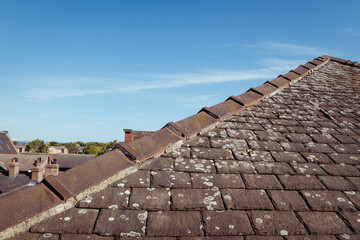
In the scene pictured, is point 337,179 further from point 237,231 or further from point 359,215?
point 237,231

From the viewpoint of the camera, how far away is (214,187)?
8.38 feet

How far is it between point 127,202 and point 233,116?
2530 mm

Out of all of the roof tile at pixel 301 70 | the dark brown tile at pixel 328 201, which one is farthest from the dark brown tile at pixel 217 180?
the roof tile at pixel 301 70

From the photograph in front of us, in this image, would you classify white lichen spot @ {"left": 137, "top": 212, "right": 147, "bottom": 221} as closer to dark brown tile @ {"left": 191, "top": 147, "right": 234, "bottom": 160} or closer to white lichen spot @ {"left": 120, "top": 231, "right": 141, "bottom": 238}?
white lichen spot @ {"left": 120, "top": 231, "right": 141, "bottom": 238}

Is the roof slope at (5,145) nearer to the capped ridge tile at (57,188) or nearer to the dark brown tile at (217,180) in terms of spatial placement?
the capped ridge tile at (57,188)

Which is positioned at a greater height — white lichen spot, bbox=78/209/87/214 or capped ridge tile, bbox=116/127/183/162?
capped ridge tile, bbox=116/127/183/162

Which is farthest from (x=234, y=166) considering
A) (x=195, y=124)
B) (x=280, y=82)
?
(x=280, y=82)

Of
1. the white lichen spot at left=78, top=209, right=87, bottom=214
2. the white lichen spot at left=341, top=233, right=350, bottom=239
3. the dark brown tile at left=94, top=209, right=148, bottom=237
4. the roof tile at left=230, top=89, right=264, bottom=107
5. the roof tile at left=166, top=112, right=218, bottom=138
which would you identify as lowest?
the white lichen spot at left=341, top=233, right=350, bottom=239

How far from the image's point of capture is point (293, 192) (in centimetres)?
256

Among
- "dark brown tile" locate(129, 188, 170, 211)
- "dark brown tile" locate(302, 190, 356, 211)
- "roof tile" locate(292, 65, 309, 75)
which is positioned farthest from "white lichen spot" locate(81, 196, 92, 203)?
"roof tile" locate(292, 65, 309, 75)

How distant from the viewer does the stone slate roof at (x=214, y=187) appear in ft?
6.64

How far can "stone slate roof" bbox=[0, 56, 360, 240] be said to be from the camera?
79.7 inches

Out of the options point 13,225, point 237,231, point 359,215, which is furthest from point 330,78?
point 13,225

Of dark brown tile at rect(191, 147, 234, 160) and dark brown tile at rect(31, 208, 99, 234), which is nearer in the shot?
dark brown tile at rect(31, 208, 99, 234)
